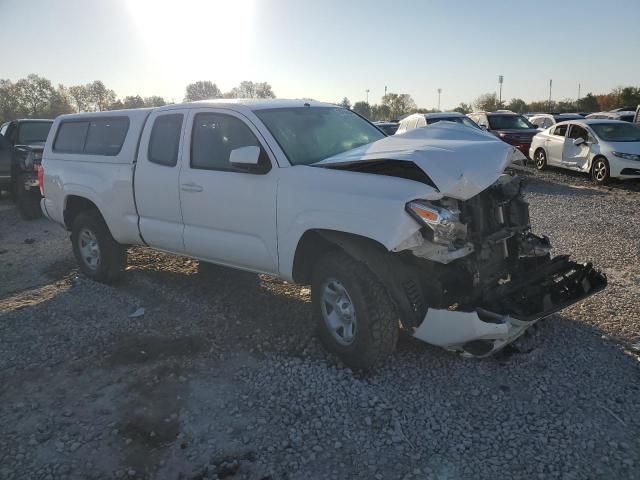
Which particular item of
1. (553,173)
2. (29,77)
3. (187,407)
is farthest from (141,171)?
(29,77)

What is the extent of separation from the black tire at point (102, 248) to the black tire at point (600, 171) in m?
11.4

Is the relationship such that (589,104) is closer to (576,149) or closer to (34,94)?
(576,149)

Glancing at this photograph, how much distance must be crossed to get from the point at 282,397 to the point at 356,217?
1.34m

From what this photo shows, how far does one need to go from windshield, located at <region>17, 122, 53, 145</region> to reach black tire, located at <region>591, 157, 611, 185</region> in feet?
44.1

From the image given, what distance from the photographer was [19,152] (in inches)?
428

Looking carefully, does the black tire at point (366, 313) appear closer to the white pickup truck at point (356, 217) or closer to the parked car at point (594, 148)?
the white pickup truck at point (356, 217)

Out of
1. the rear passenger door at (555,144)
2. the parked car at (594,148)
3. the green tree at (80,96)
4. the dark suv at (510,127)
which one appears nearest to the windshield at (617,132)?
the parked car at (594,148)

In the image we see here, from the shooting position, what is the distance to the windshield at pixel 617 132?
12808mm

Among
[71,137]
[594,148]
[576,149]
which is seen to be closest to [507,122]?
[576,149]

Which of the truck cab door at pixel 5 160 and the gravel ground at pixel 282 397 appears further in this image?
the truck cab door at pixel 5 160

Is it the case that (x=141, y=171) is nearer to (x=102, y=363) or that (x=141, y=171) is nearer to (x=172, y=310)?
(x=172, y=310)

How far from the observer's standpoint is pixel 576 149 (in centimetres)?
1391

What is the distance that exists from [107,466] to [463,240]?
8.73 feet

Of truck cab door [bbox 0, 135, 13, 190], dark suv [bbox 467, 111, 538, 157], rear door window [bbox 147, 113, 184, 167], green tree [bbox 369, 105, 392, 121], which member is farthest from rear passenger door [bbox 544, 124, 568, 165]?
green tree [bbox 369, 105, 392, 121]
